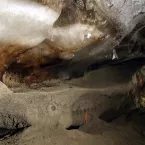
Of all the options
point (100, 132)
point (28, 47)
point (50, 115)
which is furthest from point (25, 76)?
point (100, 132)

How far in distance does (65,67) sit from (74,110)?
0.53 metres

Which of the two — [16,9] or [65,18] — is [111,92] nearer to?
[65,18]

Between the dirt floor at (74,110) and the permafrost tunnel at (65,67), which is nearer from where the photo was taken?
the permafrost tunnel at (65,67)

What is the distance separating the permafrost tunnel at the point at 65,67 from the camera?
1.86 m

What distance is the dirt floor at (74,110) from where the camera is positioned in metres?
2.13

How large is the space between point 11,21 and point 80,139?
4.50 ft

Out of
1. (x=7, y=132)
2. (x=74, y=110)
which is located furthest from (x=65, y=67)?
(x=7, y=132)

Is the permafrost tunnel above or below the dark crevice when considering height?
above

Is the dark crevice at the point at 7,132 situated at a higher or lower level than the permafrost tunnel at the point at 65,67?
lower

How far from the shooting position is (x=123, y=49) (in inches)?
104

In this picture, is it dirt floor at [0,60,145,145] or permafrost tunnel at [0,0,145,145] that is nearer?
permafrost tunnel at [0,0,145,145]

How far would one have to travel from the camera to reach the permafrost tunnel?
1.86 meters

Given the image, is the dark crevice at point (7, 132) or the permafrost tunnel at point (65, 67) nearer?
the permafrost tunnel at point (65, 67)

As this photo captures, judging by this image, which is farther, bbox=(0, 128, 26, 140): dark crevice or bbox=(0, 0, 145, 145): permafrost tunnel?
bbox=(0, 128, 26, 140): dark crevice
